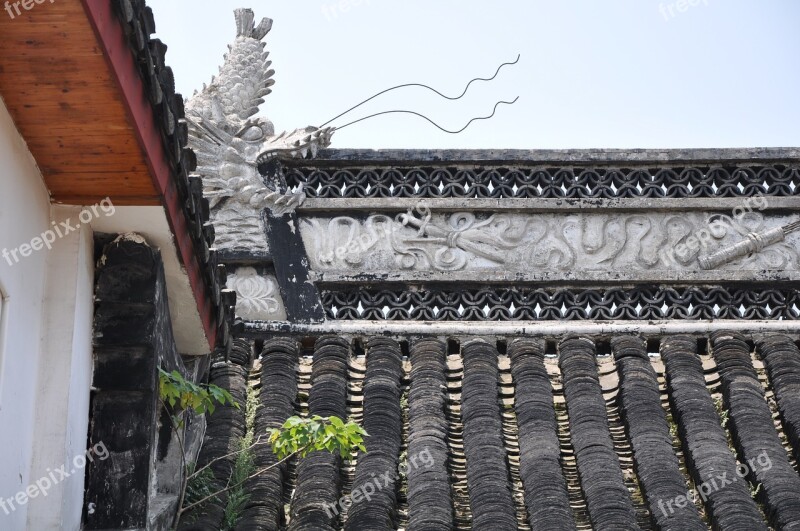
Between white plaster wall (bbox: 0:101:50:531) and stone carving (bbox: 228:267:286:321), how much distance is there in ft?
9.97

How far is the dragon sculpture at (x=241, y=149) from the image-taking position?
1031 centimetres

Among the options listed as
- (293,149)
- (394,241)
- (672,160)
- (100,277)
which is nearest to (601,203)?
(672,160)

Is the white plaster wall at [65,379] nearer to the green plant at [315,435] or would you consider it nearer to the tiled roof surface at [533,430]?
the tiled roof surface at [533,430]

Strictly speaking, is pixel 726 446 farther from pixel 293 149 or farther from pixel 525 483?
pixel 293 149

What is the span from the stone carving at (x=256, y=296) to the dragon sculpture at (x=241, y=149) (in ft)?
0.62

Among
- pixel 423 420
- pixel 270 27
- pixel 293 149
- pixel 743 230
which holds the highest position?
pixel 270 27

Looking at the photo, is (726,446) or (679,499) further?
(726,446)

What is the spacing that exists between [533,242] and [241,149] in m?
1.97

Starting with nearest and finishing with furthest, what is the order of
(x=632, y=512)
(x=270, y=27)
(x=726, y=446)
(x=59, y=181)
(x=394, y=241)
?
1. (x=59, y=181)
2. (x=632, y=512)
3. (x=726, y=446)
4. (x=394, y=241)
5. (x=270, y=27)

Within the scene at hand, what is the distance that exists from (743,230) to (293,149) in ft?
9.54

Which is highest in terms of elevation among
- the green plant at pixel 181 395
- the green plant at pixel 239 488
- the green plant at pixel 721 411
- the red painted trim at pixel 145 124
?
the red painted trim at pixel 145 124

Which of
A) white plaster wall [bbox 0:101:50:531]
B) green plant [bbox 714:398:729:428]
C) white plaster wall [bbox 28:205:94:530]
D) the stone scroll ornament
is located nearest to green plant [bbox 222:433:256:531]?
white plaster wall [bbox 28:205:94:530]

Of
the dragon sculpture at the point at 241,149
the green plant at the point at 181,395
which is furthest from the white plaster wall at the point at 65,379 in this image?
the dragon sculpture at the point at 241,149

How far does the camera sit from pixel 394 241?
10227 millimetres
